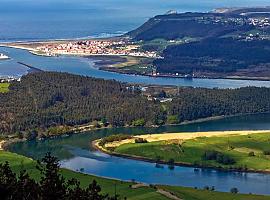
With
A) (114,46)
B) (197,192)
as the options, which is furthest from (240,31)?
(197,192)

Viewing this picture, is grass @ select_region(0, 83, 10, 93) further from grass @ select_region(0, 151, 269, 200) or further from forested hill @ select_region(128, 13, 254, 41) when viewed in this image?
forested hill @ select_region(128, 13, 254, 41)

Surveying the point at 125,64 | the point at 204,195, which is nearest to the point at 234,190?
the point at 204,195

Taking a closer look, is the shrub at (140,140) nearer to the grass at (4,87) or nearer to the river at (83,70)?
the grass at (4,87)

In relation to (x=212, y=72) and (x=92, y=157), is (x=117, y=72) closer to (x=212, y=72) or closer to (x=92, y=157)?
(x=212, y=72)

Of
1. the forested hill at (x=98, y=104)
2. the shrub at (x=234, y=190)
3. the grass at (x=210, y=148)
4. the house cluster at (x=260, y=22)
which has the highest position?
the house cluster at (x=260, y=22)

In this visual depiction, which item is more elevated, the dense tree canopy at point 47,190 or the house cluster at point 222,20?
the house cluster at point 222,20

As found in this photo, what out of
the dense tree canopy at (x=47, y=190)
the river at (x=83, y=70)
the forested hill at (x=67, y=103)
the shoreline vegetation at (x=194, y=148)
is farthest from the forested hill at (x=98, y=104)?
the dense tree canopy at (x=47, y=190)

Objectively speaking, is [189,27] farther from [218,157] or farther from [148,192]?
[148,192]

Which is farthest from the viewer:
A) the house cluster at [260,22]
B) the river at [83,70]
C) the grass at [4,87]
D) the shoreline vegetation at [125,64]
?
the house cluster at [260,22]
